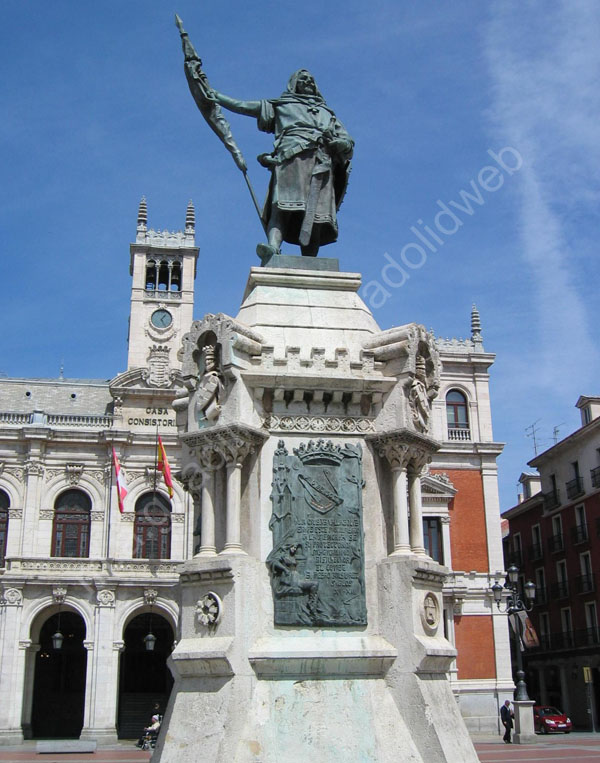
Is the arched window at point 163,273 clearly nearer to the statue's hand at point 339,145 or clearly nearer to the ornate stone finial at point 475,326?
the ornate stone finial at point 475,326

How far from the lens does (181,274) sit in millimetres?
54906

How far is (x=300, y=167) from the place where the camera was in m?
A: 11.0

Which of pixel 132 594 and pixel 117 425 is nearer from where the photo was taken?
pixel 132 594

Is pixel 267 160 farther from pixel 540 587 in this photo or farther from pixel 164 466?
pixel 540 587

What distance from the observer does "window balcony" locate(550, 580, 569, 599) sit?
158 ft

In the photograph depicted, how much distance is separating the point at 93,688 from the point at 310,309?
1228 inches

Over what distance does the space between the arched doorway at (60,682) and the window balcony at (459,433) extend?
62.5 ft

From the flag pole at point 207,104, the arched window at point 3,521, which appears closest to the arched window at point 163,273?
the arched window at point 3,521

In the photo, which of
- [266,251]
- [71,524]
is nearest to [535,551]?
[71,524]

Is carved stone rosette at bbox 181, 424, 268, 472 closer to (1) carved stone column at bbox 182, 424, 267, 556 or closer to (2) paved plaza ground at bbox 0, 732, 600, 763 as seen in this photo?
(1) carved stone column at bbox 182, 424, 267, 556

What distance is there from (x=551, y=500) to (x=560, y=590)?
5373mm

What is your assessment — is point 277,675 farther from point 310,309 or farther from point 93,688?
point 93,688

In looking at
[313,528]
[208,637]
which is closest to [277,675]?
[208,637]

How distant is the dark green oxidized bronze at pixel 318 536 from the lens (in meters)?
8.70
